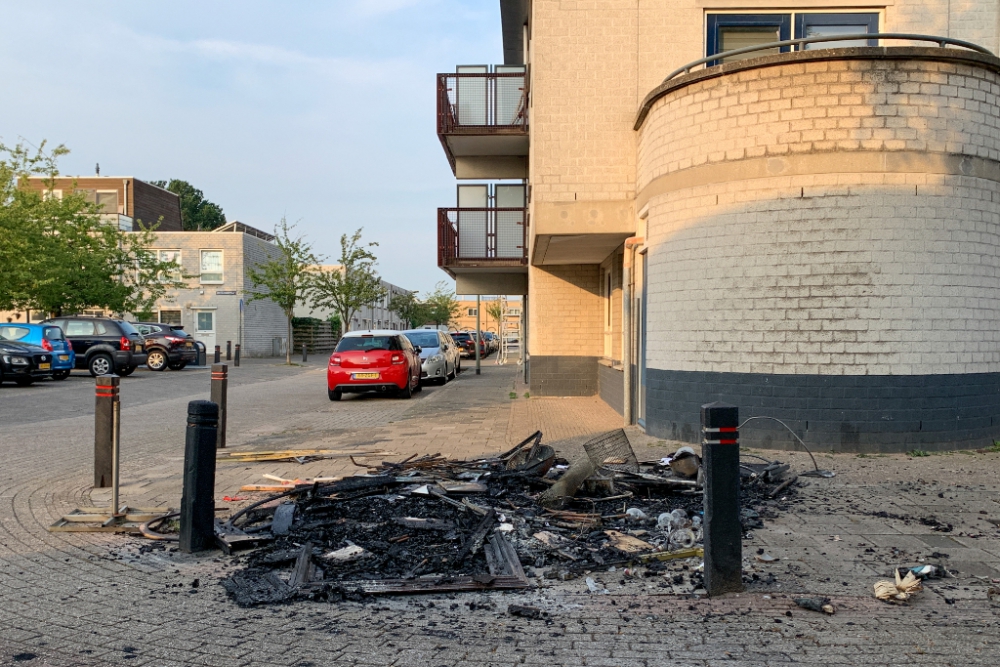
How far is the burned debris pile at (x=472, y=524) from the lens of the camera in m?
5.10

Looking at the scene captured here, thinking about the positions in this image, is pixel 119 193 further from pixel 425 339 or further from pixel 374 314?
pixel 425 339

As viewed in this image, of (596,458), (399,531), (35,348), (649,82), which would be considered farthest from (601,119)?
(35,348)

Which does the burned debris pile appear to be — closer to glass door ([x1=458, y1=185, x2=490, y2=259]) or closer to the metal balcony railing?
glass door ([x1=458, y1=185, x2=490, y2=259])

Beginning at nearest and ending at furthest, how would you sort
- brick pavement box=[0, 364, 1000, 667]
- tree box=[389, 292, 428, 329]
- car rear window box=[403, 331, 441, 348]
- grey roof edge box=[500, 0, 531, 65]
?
brick pavement box=[0, 364, 1000, 667] < grey roof edge box=[500, 0, 531, 65] < car rear window box=[403, 331, 441, 348] < tree box=[389, 292, 428, 329]

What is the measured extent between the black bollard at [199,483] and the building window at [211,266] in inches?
1630

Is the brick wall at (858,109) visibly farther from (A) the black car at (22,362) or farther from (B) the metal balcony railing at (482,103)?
(A) the black car at (22,362)

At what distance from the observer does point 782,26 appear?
47.4 feet

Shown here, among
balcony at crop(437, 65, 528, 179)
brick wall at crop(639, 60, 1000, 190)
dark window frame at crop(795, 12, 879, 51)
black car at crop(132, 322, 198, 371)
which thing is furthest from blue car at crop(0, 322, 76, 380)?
dark window frame at crop(795, 12, 879, 51)

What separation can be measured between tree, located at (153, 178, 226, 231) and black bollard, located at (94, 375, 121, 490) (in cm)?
9079

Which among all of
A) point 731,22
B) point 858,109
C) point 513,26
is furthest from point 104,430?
point 513,26

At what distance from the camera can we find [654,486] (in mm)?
7223

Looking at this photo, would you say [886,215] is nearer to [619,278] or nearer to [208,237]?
[619,278]

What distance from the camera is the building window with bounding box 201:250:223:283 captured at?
44.9m

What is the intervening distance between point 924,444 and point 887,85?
4199mm
